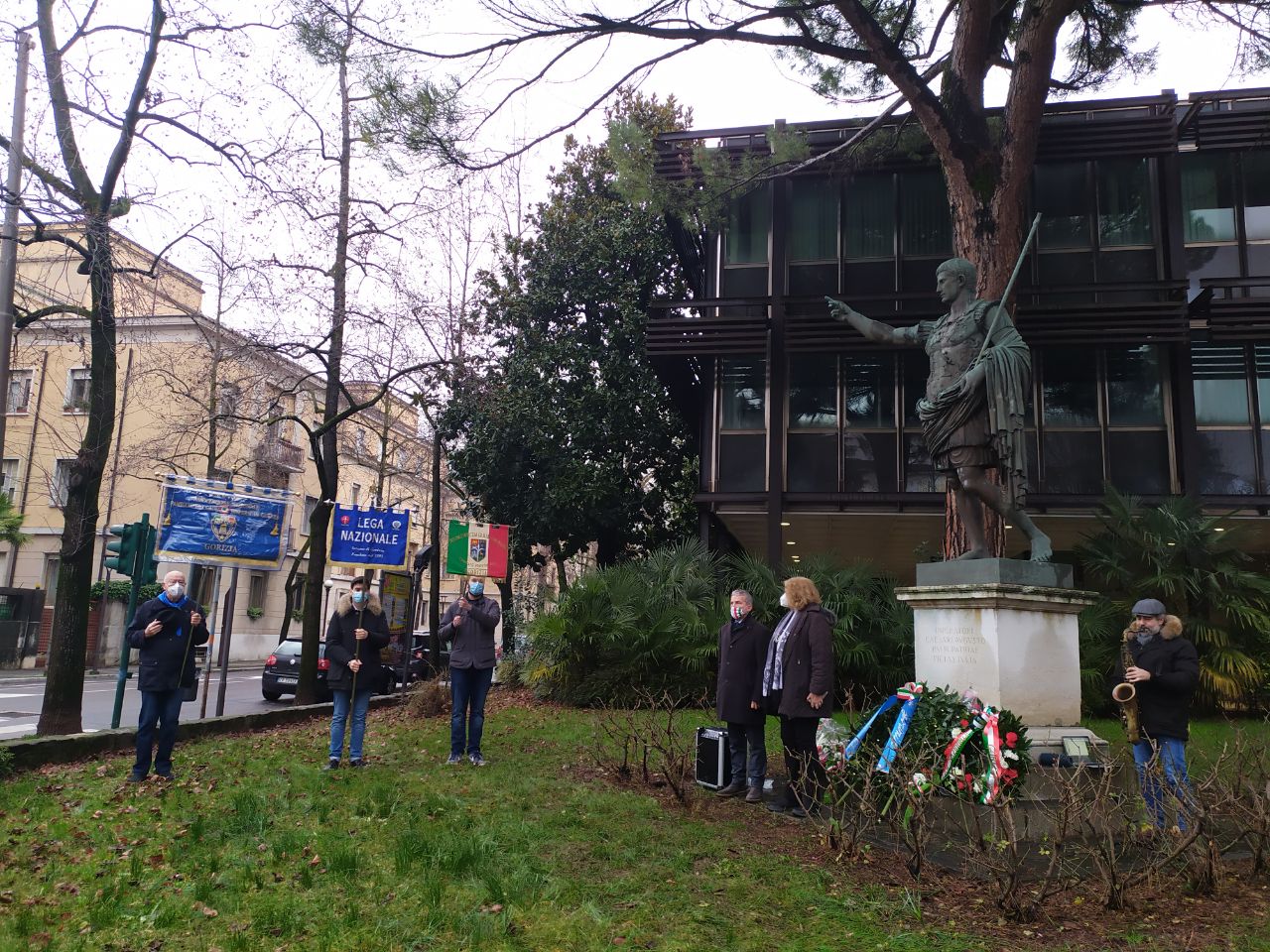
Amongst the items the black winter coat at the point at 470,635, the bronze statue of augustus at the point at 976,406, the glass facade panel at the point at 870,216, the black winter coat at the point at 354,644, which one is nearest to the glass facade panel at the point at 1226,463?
the glass facade panel at the point at 870,216

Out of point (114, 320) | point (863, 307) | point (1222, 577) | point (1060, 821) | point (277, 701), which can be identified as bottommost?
point (277, 701)

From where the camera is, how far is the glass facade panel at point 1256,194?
58.0ft

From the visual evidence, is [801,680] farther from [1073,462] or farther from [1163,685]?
[1073,462]

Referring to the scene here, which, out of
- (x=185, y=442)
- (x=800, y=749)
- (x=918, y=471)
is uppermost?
(x=185, y=442)

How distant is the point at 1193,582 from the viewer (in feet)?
42.0

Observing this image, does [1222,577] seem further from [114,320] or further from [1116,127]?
[114,320]

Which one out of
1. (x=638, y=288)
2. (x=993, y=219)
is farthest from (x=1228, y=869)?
(x=638, y=288)

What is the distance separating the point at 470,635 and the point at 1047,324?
41.9 ft

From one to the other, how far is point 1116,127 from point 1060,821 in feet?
54.0

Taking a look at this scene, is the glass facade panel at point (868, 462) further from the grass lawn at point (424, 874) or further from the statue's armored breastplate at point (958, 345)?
the grass lawn at point (424, 874)

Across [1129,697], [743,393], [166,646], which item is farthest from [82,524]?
[743,393]

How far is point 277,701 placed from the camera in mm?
19938

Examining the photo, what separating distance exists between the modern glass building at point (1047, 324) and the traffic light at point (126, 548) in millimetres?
10344

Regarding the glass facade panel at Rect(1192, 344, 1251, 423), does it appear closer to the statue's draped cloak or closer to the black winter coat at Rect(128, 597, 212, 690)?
the statue's draped cloak
